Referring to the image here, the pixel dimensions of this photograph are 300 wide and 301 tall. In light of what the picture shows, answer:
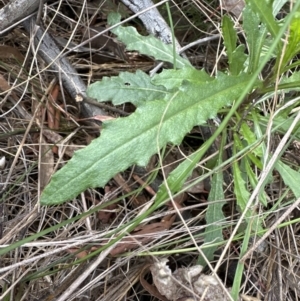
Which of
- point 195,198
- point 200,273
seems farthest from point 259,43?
point 200,273

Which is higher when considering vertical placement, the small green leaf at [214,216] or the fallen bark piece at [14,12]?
the fallen bark piece at [14,12]

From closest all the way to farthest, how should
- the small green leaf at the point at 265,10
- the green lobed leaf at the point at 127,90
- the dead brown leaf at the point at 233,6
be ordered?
the small green leaf at the point at 265,10 → the green lobed leaf at the point at 127,90 → the dead brown leaf at the point at 233,6

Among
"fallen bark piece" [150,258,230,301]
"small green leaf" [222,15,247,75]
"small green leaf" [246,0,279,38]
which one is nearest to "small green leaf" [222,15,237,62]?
"small green leaf" [222,15,247,75]

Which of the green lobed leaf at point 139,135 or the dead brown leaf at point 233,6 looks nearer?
the green lobed leaf at point 139,135

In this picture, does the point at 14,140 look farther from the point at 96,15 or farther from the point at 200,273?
the point at 200,273

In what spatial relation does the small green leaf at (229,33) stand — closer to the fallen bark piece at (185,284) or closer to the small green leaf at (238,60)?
the small green leaf at (238,60)

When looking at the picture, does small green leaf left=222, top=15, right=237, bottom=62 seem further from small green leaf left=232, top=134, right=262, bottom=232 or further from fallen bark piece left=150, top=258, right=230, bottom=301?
fallen bark piece left=150, top=258, right=230, bottom=301

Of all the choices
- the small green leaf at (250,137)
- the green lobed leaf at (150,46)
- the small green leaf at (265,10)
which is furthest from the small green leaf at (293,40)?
the green lobed leaf at (150,46)
